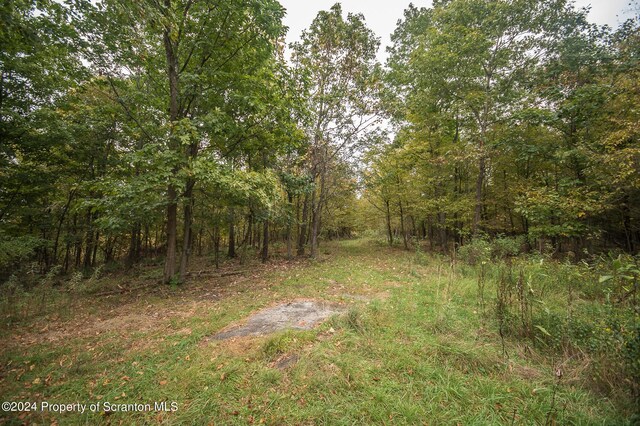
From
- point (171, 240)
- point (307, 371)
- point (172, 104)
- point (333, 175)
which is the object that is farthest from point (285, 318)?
point (333, 175)

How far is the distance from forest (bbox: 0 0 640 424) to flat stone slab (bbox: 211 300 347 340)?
1.82 ft

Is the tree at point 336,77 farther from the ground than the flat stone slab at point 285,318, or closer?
farther from the ground

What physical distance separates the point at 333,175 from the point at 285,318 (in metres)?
10.5

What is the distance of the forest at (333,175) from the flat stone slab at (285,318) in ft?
1.82

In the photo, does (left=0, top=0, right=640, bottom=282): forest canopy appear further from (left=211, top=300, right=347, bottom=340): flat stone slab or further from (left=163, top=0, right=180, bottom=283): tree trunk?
(left=211, top=300, right=347, bottom=340): flat stone slab

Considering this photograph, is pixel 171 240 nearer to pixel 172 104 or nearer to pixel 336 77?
pixel 172 104

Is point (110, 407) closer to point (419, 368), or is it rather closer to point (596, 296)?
point (419, 368)

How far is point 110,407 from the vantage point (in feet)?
9.48

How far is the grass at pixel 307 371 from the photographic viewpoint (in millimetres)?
2625

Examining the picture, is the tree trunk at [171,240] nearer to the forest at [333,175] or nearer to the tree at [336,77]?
the forest at [333,175]

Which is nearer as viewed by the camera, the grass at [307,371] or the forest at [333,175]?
the grass at [307,371]

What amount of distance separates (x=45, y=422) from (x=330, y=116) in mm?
13804

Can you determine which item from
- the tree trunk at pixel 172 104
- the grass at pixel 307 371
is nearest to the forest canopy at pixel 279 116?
the tree trunk at pixel 172 104

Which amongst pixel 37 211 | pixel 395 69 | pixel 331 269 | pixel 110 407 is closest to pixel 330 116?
pixel 395 69
